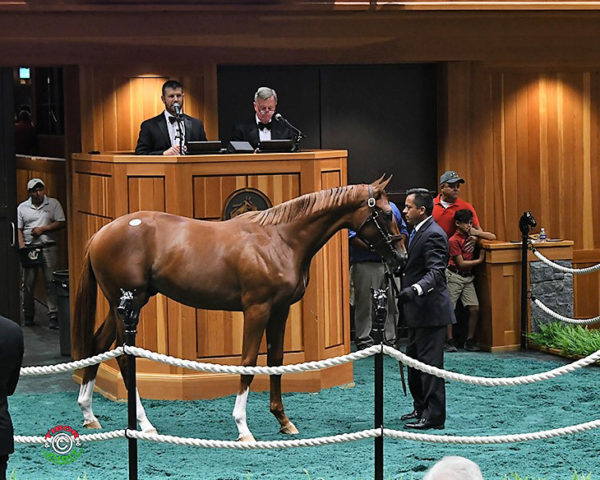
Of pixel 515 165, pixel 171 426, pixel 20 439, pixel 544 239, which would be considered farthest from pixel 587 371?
pixel 20 439

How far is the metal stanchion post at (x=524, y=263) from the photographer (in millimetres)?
13008

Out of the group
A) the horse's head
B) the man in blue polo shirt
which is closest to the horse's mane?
the horse's head

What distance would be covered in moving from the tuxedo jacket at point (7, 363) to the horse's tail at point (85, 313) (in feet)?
11.9

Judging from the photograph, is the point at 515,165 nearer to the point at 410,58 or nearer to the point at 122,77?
the point at 410,58

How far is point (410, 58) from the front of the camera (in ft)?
43.2

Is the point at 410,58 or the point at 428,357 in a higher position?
the point at 410,58

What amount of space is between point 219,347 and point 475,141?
4.20 m

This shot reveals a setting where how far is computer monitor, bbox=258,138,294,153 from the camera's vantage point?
10.9 metres

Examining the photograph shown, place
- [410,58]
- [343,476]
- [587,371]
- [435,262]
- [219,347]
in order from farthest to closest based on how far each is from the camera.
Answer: [410,58] → [587,371] → [219,347] → [435,262] → [343,476]

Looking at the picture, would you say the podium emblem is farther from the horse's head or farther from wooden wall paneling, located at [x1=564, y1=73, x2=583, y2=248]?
wooden wall paneling, located at [x1=564, y1=73, x2=583, y2=248]

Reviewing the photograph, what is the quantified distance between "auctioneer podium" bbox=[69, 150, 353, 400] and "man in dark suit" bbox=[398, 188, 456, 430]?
148 centimetres

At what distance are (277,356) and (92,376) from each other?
1447 millimetres

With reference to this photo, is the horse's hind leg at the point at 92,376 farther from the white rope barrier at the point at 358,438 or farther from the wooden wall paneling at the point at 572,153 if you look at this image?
the wooden wall paneling at the point at 572,153

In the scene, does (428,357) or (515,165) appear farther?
(515,165)
